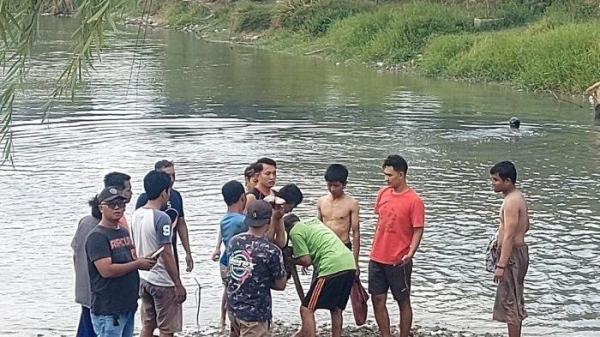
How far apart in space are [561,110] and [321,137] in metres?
7.15

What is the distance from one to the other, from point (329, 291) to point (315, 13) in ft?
130

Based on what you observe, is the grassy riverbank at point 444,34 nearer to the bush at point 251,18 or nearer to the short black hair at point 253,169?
the bush at point 251,18

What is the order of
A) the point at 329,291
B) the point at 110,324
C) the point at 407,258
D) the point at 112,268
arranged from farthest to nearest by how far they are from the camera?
1. the point at 407,258
2. the point at 329,291
3. the point at 110,324
4. the point at 112,268

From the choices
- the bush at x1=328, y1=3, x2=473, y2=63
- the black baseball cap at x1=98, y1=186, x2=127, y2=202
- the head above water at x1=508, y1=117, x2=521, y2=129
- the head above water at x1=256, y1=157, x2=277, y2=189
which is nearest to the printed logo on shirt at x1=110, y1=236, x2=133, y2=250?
the black baseball cap at x1=98, y1=186, x2=127, y2=202

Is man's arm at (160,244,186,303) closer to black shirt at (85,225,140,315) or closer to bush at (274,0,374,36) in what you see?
black shirt at (85,225,140,315)

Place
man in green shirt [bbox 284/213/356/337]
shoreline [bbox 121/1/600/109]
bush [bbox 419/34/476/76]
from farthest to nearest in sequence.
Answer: bush [bbox 419/34/476/76]
shoreline [bbox 121/1/600/109]
man in green shirt [bbox 284/213/356/337]

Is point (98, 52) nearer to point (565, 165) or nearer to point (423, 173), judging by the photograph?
point (423, 173)

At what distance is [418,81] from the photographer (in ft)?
107

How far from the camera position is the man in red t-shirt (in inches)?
327

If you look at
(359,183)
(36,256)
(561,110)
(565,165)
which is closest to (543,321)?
(36,256)

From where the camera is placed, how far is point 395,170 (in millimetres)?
8312

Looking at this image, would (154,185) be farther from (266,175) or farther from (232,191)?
(266,175)

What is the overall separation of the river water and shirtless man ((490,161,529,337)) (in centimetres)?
137

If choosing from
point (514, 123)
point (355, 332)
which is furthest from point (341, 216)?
point (514, 123)
